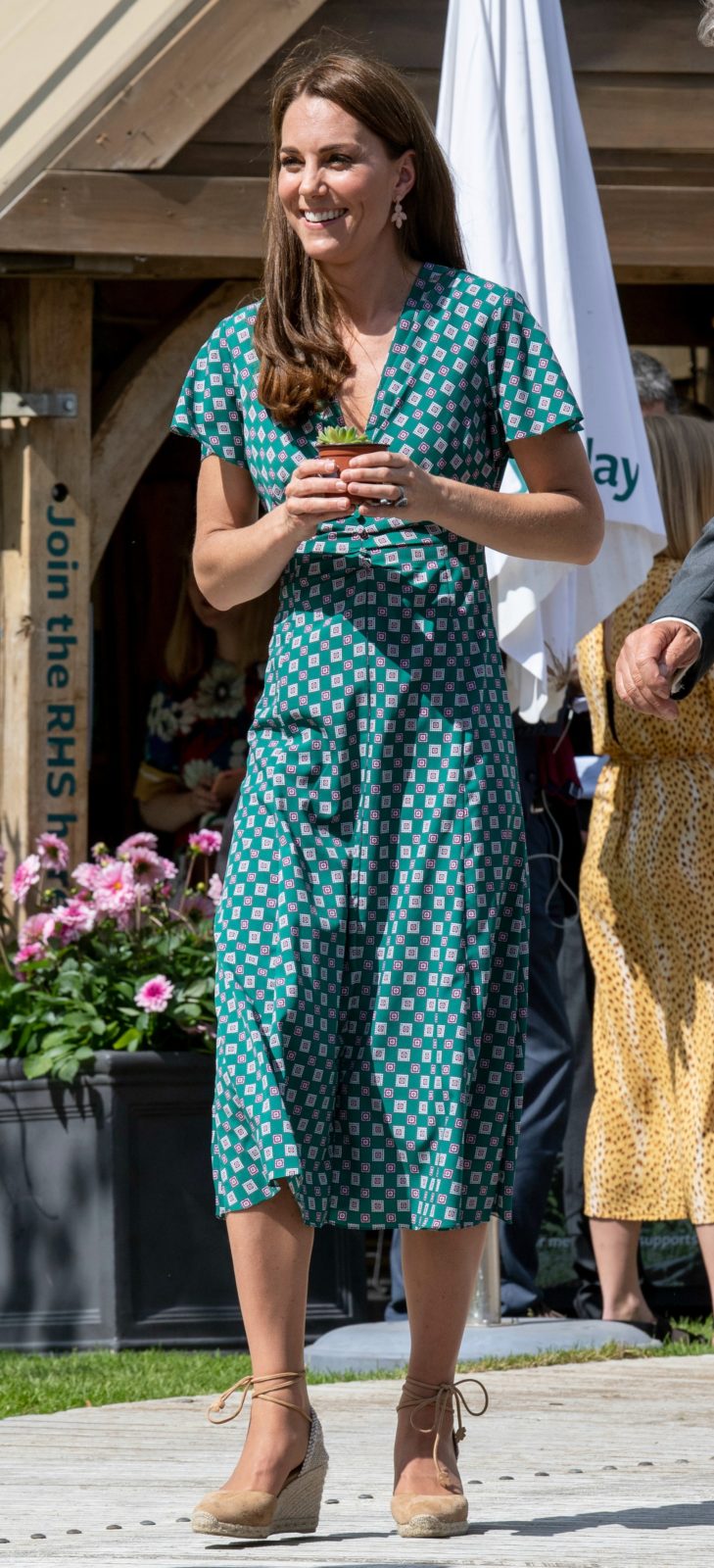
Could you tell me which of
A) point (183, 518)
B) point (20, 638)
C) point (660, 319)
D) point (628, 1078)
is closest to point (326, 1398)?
point (628, 1078)

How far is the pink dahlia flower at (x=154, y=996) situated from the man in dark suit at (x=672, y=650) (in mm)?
2875

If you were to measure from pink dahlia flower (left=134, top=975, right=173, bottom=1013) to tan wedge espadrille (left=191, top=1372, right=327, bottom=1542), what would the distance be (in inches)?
96.8

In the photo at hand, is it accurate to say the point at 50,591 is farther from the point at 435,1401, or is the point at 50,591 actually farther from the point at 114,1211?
the point at 435,1401

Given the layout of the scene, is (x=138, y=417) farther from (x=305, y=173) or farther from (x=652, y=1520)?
(x=652, y=1520)

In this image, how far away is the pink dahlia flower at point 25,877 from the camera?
5.87 meters

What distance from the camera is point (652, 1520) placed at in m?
2.99

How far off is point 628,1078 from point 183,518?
3.71 meters

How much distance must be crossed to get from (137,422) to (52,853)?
1.20 metres

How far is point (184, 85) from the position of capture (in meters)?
6.12

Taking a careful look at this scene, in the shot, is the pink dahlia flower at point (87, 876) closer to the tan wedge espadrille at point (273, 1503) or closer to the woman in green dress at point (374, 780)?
the woman in green dress at point (374, 780)

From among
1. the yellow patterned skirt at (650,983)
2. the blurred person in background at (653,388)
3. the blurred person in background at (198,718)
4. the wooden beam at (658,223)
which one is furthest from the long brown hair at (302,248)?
the blurred person in background at (198,718)

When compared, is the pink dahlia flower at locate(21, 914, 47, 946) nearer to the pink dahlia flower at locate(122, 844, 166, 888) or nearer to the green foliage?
the green foliage

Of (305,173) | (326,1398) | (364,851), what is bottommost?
(326,1398)

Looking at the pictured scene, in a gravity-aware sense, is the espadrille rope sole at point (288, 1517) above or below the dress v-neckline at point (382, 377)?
below
